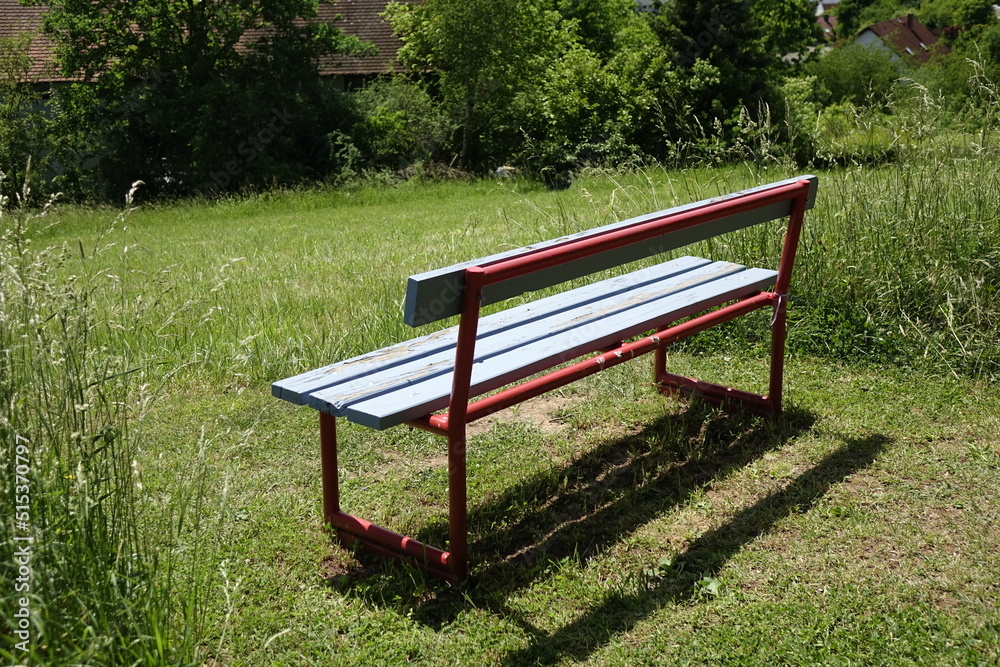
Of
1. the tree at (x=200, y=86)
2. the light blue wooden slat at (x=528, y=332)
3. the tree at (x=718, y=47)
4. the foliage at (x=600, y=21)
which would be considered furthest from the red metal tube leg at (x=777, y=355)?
the foliage at (x=600, y=21)

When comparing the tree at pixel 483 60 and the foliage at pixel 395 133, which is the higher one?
the tree at pixel 483 60

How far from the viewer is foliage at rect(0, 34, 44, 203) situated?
20.5 meters

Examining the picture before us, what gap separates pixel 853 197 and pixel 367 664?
4.11 metres

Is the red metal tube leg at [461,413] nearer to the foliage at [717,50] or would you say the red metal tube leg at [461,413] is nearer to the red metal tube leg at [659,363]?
the red metal tube leg at [659,363]

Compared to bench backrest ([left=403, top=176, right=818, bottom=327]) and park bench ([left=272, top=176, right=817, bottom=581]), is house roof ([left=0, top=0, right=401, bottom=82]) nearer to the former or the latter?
park bench ([left=272, top=176, right=817, bottom=581])

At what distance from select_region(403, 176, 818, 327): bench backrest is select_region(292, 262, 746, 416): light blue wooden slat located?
0.47 meters

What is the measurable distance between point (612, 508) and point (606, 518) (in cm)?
8

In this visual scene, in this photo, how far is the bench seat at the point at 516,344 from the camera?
10.1ft

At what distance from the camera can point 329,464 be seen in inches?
134

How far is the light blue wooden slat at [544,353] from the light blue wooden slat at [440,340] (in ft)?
0.37

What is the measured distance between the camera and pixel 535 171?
62.7 ft

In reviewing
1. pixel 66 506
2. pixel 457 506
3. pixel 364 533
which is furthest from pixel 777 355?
pixel 66 506

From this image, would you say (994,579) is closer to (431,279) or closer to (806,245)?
(431,279)

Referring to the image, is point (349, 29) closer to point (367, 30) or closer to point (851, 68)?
point (367, 30)
